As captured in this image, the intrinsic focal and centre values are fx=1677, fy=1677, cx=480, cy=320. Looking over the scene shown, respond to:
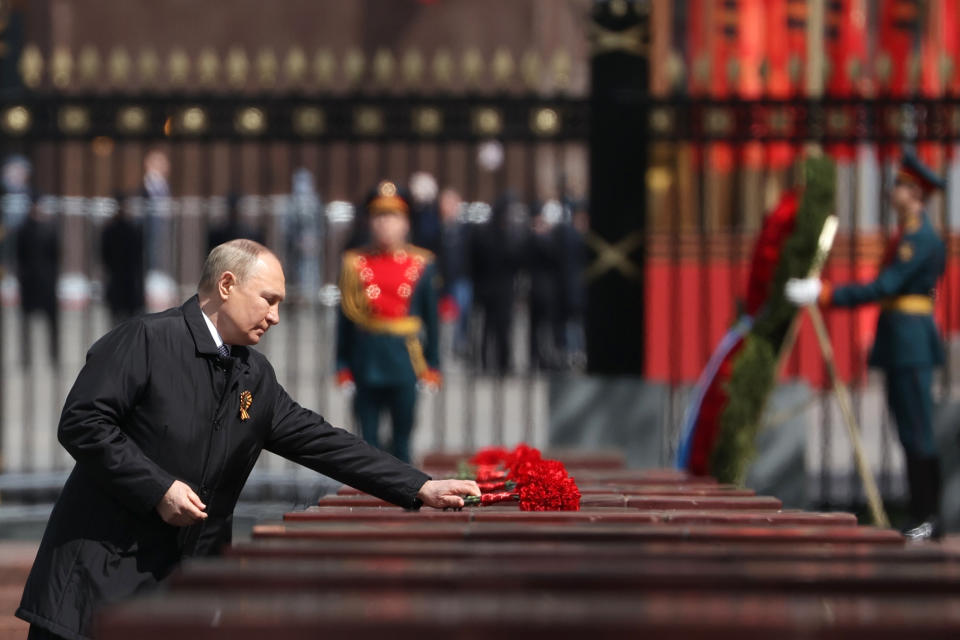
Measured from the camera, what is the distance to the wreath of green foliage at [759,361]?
7520 mm

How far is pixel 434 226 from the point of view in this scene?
13055mm

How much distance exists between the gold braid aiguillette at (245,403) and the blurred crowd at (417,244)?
5557 millimetres

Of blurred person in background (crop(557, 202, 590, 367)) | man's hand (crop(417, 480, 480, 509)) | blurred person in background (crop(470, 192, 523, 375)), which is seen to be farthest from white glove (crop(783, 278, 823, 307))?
blurred person in background (crop(557, 202, 590, 367))

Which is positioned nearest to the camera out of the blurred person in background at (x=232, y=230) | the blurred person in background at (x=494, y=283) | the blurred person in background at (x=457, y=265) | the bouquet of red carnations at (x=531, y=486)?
the bouquet of red carnations at (x=531, y=486)

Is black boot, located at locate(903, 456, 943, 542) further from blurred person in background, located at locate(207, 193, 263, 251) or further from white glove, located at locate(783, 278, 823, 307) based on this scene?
blurred person in background, located at locate(207, 193, 263, 251)

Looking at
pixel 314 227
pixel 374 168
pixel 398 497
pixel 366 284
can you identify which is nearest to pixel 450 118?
pixel 366 284

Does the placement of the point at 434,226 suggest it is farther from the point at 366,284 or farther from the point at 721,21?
the point at 366,284

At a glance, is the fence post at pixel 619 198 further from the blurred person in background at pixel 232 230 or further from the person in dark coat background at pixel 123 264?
the person in dark coat background at pixel 123 264

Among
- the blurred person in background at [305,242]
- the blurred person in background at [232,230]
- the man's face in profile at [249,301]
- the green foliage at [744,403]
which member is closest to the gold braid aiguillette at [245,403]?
the man's face in profile at [249,301]

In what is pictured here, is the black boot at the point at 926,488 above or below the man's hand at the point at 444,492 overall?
below

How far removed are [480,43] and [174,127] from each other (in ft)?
51.6

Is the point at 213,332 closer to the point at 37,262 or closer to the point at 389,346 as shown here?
the point at 389,346

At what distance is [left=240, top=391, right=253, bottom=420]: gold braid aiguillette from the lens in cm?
449

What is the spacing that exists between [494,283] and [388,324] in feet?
18.6
